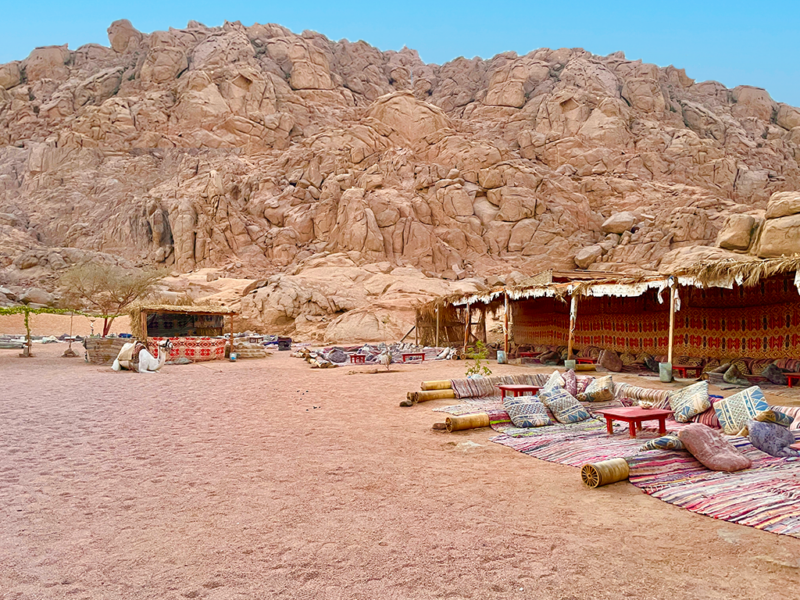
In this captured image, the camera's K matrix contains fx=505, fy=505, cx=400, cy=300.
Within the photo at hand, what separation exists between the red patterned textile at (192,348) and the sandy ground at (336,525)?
1254 cm

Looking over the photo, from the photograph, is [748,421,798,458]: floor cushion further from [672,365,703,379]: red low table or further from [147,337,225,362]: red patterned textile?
[147,337,225,362]: red patterned textile

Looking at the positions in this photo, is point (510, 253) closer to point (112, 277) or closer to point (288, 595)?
point (112, 277)

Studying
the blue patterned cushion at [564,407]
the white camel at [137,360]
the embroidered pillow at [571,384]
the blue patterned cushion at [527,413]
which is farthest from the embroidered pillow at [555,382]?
the white camel at [137,360]

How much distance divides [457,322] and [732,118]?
5454 centimetres

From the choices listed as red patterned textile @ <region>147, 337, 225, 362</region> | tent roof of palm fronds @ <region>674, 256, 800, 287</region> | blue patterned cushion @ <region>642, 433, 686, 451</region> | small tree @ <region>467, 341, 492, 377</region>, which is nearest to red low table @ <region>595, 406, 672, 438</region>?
blue patterned cushion @ <region>642, 433, 686, 451</region>

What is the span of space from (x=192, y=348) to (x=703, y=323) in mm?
17405

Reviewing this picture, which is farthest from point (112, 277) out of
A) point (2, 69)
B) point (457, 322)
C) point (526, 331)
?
point (2, 69)

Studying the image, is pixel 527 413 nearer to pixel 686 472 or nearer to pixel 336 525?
pixel 686 472

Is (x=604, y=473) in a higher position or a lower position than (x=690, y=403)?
lower

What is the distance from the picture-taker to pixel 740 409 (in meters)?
5.81

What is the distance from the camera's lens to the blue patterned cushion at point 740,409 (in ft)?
18.6

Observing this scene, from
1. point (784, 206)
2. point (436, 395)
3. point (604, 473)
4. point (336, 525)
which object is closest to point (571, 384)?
point (436, 395)

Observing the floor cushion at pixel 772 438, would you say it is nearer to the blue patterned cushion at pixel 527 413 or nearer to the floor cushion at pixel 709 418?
the floor cushion at pixel 709 418

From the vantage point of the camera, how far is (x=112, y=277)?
106ft
